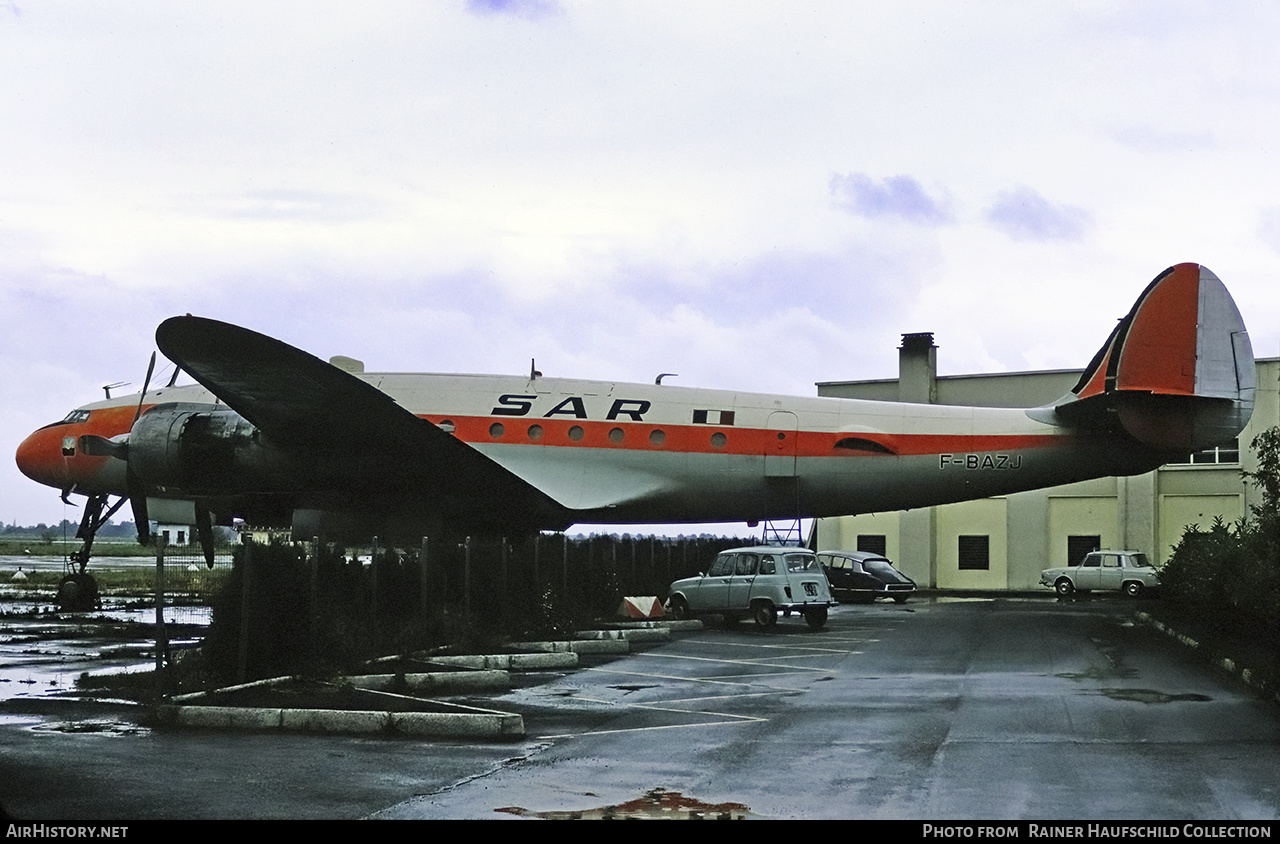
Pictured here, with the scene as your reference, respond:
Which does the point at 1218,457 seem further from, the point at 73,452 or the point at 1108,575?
the point at 73,452

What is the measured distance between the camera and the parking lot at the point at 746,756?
7.77m

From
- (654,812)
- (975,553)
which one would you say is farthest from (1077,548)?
(654,812)

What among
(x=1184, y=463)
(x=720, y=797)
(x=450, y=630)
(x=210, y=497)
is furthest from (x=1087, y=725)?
(x=1184, y=463)

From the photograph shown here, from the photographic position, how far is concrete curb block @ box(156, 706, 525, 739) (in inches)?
423

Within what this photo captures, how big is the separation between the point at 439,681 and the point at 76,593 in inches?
523

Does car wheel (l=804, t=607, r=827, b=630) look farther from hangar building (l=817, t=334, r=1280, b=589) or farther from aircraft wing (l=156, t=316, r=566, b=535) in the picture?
hangar building (l=817, t=334, r=1280, b=589)

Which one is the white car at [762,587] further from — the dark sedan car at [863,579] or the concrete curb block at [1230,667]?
Answer: the dark sedan car at [863,579]

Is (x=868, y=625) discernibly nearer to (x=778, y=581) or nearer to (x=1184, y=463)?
(x=778, y=581)

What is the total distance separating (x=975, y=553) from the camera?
165ft

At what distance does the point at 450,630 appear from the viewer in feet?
60.1

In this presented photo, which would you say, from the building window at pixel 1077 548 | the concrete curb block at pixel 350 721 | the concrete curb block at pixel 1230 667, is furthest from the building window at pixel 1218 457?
the concrete curb block at pixel 350 721

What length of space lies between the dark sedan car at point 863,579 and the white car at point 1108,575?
861cm

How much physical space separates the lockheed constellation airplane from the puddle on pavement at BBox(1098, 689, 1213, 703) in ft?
28.3

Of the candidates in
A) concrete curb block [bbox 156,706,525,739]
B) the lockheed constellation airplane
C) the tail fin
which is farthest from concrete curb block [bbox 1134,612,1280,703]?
concrete curb block [bbox 156,706,525,739]
